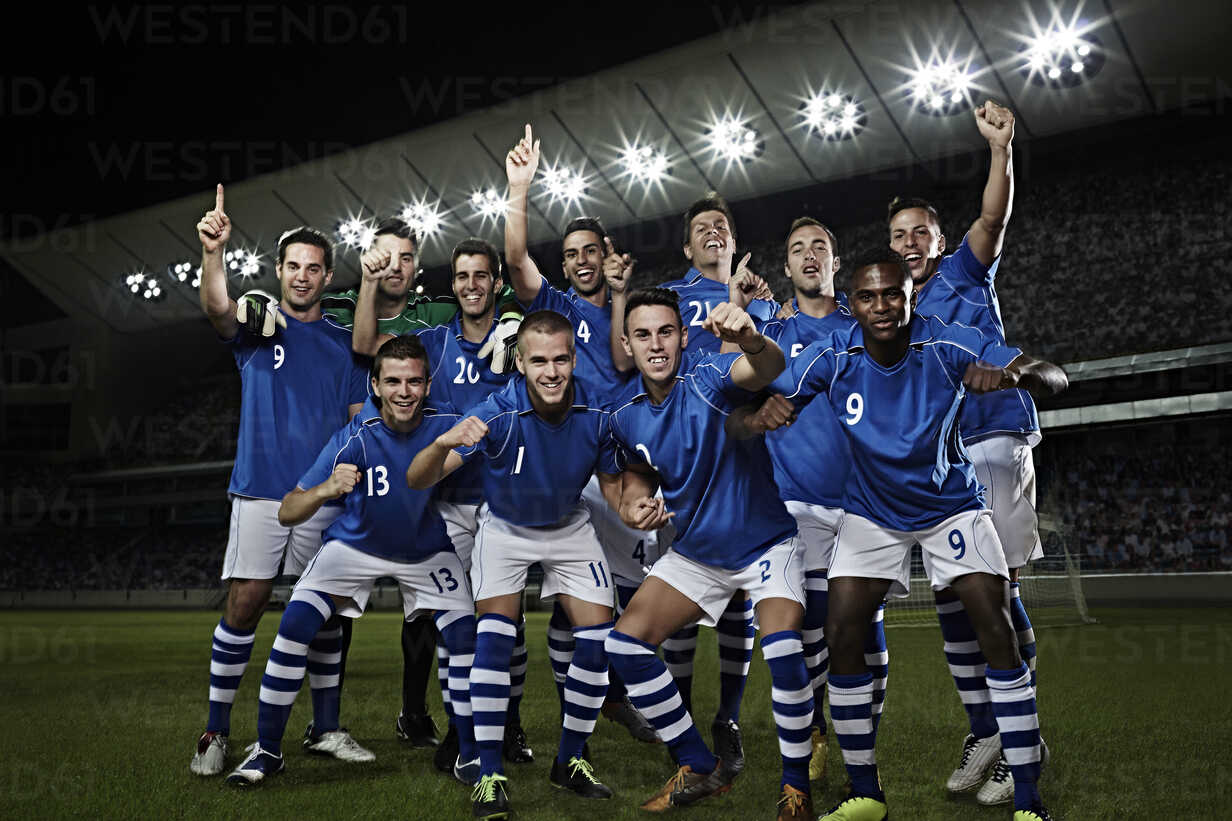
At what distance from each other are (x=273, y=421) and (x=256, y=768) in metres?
1.71

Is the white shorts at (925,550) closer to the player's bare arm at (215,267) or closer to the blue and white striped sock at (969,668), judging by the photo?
the blue and white striped sock at (969,668)

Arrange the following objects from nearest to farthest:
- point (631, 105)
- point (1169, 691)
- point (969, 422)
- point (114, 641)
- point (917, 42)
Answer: point (969, 422), point (1169, 691), point (114, 641), point (917, 42), point (631, 105)

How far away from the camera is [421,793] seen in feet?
13.5

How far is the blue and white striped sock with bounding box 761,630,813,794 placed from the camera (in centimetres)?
352

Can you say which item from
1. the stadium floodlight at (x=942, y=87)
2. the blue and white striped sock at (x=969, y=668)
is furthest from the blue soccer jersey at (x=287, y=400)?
the stadium floodlight at (x=942, y=87)

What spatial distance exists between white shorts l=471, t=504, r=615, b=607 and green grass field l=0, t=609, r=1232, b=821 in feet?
2.89

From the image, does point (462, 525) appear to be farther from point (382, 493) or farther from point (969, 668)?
point (969, 668)

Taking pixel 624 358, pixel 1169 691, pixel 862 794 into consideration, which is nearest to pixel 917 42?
pixel 1169 691

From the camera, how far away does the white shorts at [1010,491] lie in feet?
14.1

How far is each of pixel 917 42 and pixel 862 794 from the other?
60.8 ft

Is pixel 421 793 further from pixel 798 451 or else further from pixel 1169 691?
pixel 1169 691

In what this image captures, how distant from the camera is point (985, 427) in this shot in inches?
173

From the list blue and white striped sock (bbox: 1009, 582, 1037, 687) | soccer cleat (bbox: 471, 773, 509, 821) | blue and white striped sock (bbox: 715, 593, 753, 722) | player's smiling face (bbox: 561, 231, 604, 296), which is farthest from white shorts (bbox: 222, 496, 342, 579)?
blue and white striped sock (bbox: 1009, 582, 1037, 687)

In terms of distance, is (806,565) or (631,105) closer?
(806,565)
